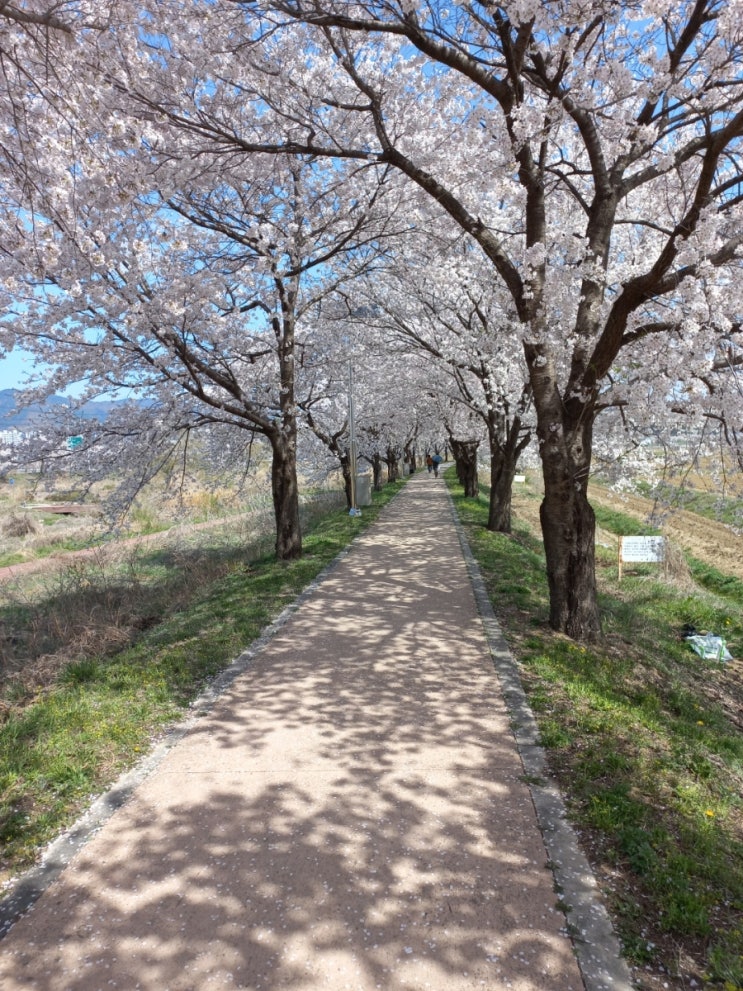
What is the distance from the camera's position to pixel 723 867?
9.92 feet

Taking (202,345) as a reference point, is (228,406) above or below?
below

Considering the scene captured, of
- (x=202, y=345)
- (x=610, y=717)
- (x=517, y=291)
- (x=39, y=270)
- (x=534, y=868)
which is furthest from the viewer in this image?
(x=202, y=345)

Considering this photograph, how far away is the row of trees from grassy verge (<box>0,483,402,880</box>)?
10.3ft

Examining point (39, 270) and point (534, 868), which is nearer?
point (534, 868)

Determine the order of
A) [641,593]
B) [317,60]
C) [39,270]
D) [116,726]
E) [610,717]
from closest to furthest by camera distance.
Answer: [116,726], [610,717], [39,270], [317,60], [641,593]

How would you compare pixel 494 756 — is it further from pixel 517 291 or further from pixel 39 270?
pixel 39 270

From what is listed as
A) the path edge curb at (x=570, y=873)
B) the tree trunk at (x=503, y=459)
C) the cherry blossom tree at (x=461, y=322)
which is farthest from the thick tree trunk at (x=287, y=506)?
the path edge curb at (x=570, y=873)

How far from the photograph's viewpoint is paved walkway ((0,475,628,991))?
2398 mm

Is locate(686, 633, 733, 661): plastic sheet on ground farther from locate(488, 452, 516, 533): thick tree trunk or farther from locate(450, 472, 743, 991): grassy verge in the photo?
locate(488, 452, 516, 533): thick tree trunk

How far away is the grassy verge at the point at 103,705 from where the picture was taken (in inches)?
137

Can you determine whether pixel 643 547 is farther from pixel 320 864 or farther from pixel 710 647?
pixel 320 864

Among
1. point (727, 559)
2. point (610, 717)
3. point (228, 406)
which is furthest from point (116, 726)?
Answer: point (727, 559)

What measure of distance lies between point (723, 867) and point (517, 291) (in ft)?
16.9

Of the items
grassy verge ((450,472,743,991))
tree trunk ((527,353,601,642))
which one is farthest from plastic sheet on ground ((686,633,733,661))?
tree trunk ((527,353,601,642))
